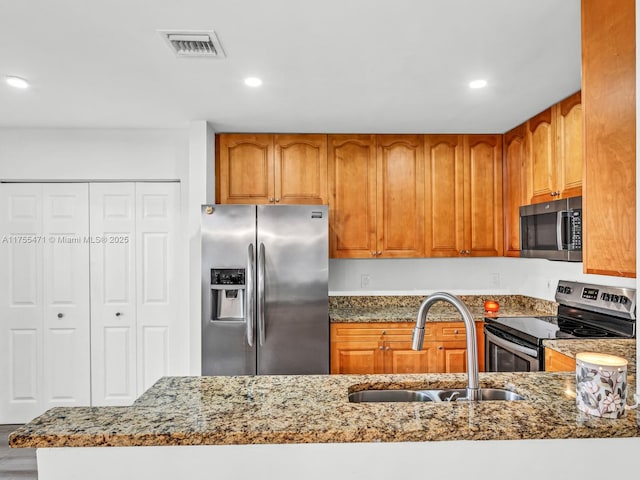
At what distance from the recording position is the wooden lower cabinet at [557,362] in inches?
84.3

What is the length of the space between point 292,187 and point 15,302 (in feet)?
8.06

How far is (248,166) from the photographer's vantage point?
3523mm

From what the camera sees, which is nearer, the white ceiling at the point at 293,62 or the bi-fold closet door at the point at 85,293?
the white ceiling at the point at 293,62

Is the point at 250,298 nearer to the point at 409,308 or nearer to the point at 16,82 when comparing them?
the point at 409,308

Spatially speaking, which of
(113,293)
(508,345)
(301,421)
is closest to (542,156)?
(508,345)

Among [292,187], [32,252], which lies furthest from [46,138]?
→ [292,187]

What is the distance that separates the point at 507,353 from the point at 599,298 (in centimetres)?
65

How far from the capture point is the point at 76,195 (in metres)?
3.58

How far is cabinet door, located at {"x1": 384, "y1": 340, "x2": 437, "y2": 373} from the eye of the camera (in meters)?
3.28

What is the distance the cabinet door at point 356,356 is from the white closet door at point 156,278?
1362 mm

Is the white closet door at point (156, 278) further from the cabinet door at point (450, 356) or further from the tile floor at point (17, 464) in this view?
the cabinet door at point (450, 356)

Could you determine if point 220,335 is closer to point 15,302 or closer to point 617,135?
point 15,302

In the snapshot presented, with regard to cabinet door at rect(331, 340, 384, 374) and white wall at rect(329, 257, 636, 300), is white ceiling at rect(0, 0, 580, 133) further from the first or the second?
cabinet door at rect(331, 340, 384, 374)

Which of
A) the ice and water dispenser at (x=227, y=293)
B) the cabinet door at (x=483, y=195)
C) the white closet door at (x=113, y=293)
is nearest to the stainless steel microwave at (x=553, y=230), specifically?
the cabinet door at (x=483, y=195)
